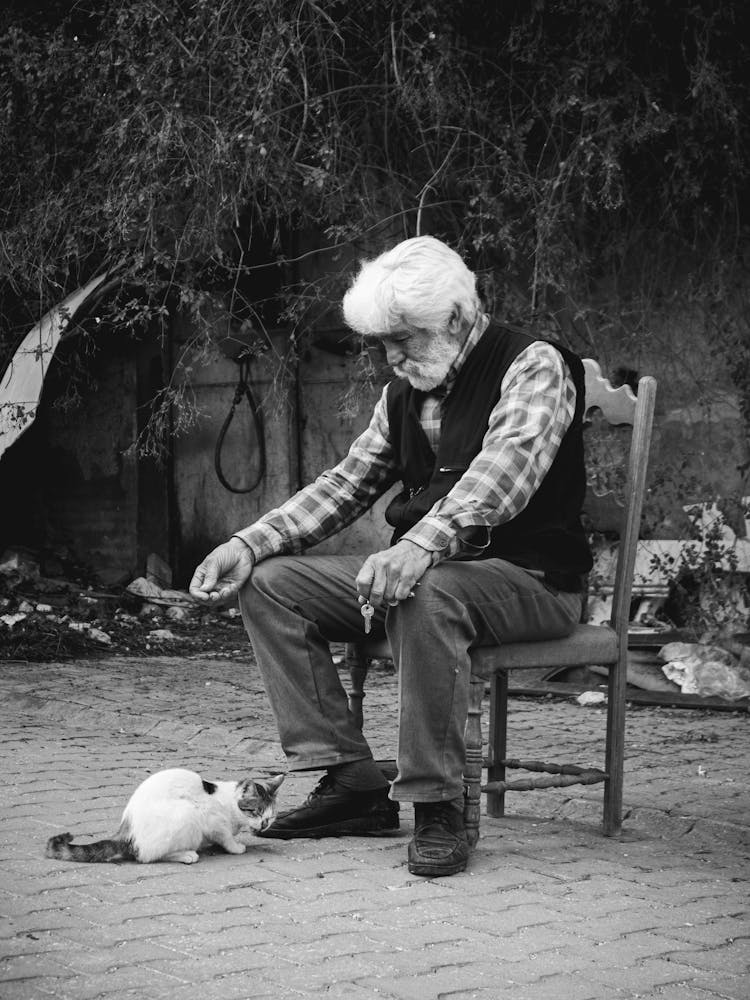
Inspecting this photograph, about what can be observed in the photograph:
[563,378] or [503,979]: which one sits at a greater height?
[563,378]

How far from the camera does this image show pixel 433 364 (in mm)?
3826

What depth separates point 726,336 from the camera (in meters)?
8.02

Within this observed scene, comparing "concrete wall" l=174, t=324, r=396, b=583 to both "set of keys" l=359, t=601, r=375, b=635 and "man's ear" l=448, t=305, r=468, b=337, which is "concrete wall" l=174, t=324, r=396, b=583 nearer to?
"man's ear" l=448, t=305, r=468, b=337

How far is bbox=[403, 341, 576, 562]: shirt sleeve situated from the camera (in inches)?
138

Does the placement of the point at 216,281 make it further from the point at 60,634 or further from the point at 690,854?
the point at 690,854

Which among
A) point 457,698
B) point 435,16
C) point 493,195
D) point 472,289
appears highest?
point 435,16

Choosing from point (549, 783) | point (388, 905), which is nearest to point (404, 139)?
point (549, 783)

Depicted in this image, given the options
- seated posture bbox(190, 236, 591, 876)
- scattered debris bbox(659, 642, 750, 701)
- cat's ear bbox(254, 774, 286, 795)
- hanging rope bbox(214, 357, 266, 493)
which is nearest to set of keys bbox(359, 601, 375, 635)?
seated posture bbox(190, 236, 591, 876)

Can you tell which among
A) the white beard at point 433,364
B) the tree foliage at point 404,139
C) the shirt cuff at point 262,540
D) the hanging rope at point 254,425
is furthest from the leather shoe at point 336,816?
the hanging rope at point 254,425

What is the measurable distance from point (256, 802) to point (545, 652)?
89 centimetres

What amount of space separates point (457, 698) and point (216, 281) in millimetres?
5496

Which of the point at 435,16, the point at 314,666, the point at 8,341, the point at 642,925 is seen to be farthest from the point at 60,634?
the point at 642,925

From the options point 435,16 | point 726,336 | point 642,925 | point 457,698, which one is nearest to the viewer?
point 642,925

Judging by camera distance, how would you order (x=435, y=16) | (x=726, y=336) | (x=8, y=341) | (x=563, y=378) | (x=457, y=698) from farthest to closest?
(x=8, y=341) → (x=726, y=336) → (x=435, y=16) → (x=563, y=378) → (x=457, y=698)
